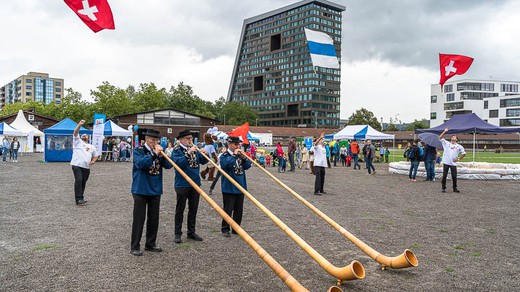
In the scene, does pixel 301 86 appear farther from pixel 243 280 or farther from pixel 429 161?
pixel 243 280

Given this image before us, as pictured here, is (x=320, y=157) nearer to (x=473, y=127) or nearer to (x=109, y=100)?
(x=473, y=127)

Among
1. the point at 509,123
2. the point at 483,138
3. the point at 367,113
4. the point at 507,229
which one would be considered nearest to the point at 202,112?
the point at 367,113

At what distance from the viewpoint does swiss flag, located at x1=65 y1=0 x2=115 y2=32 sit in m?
6.82

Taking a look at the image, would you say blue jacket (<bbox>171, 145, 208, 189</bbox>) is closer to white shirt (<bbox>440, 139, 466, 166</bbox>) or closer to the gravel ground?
the gravel ground

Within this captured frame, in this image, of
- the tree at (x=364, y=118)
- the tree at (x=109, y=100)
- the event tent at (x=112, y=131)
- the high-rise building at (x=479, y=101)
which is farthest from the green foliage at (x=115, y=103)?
the high-rise building at (x=479, y=101)

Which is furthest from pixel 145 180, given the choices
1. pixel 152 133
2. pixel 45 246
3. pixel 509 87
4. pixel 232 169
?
pixel 509 87

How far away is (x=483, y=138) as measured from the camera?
72.8 m

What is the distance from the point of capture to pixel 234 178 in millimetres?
7301

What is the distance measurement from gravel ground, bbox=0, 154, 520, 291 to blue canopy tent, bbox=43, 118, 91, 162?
17.6m

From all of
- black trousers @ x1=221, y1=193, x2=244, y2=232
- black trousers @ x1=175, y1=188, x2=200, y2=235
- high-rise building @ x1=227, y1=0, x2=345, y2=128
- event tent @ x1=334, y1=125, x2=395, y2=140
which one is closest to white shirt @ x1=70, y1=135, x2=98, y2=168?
black trousers @ x1=175, y1=188, x2=200, y2=235

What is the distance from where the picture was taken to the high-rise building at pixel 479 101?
85.1 meters

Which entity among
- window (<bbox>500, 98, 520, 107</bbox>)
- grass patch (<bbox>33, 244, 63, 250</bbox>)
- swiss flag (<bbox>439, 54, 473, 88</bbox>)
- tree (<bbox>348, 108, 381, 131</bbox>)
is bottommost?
grass patch (<bbox>33, 244, 63, 250</bbox>)

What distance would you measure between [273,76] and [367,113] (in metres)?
59.1

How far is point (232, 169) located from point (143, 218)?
1.97 metres
